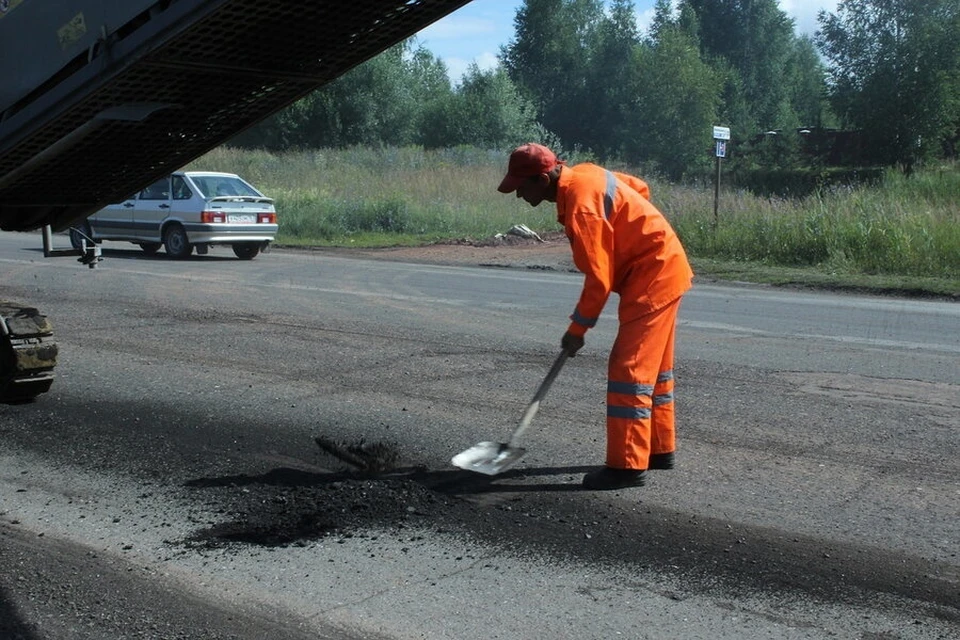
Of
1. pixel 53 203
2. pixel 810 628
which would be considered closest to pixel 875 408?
pixel 810 628

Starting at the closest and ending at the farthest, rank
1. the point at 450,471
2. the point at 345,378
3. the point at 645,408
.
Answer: the point at 645,408 < the point at 450,471 < the point at 345,378

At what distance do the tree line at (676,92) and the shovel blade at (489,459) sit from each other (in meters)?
38.2

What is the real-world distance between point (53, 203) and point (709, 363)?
5.11 metres

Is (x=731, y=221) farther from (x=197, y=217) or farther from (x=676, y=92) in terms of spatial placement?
(x=676, y=92)

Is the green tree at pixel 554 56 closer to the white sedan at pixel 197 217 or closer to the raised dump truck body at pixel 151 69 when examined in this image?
the white sedan at pixel 197 217

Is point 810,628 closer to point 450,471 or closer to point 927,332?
point 450,471

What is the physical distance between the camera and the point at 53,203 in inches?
247

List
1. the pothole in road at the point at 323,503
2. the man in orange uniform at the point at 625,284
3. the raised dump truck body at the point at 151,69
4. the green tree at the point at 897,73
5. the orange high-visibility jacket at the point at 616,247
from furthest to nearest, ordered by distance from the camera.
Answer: the green tree at the point at 897,73 → the man in orange uniform at the point at 625,284 → the orange high-visibility jacket at the point at 616,247 → the pothole in road at the point at 323,503 → the raised dump truck body at the point at 151,69

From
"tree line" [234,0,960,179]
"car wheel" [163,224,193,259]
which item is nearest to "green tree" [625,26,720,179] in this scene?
"tree line" [234,0,960,179]

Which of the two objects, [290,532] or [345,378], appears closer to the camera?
[290,532]

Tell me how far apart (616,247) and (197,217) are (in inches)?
597

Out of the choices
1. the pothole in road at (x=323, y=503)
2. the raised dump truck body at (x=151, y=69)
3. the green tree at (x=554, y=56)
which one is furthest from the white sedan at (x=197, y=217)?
the green tree at (x=554, y=56)

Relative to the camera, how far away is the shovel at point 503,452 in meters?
5.41

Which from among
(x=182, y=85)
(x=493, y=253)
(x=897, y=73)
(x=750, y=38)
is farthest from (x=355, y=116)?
(x=182, y=85)
